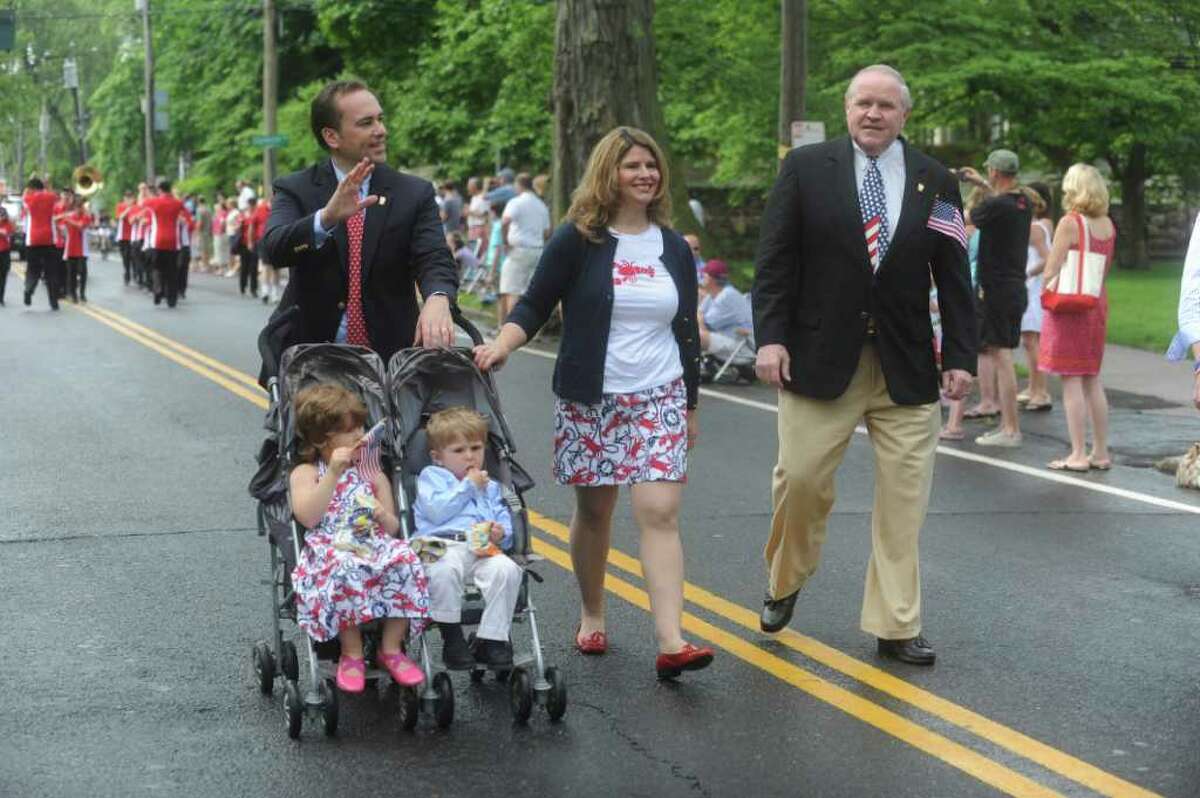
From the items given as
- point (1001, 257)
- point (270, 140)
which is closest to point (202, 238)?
point (270, 140)

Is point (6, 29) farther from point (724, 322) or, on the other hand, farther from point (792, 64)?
point (724, 322)

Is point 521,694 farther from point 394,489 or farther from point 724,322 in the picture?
point 724,322

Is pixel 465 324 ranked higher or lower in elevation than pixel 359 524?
higher

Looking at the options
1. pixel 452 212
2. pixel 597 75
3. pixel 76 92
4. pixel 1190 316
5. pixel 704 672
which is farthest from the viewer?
pixel 76 92

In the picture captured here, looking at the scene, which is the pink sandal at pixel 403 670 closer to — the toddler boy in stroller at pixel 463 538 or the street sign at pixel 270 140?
the toddler boy in stroller at pixel 463 538

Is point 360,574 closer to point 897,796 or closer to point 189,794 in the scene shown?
point 189,794

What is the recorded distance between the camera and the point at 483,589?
613 cm

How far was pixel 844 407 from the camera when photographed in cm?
725

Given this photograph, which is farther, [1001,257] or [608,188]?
[1001,257]

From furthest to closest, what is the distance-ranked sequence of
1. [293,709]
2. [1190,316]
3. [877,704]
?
[1190,316], [877,704], [293,709]

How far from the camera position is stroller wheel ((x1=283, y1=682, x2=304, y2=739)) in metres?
6.04

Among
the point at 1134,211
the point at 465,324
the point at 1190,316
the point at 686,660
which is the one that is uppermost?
the point at 1190,316

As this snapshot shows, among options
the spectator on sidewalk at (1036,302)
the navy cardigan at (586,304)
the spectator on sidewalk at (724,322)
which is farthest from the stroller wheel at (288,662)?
the spectator on sidewalk at (724,322)

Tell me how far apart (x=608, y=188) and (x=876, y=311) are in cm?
104
